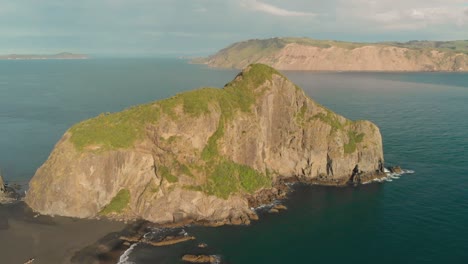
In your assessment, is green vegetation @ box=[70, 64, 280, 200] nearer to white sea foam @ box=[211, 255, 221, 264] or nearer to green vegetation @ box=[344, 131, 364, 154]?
white sea foam @ box=[211, 255, 221, 264]

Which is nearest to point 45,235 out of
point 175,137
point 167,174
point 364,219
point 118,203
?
point 118,203

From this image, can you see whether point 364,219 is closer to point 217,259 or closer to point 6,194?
point 217,259

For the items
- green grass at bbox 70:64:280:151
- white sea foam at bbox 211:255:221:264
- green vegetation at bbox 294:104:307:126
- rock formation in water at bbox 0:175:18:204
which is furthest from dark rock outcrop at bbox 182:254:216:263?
green vegetation at bbox 294:104:307:126

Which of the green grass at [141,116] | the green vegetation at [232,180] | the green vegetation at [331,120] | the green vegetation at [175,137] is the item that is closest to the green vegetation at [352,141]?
the green vegetation at [331,120]

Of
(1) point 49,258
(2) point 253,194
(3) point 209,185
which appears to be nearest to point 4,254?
(1) point 49,258

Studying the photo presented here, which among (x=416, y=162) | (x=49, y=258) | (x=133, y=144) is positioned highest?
(x=133, y=144)

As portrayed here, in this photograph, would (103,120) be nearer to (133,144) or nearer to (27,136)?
(133,144)
